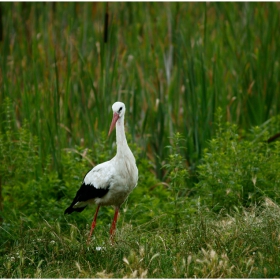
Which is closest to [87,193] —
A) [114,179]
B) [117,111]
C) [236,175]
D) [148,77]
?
[114,179]

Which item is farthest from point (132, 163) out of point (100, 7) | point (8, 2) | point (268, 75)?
point (100, 7)

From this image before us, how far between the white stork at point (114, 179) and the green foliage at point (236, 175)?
76 centimetres

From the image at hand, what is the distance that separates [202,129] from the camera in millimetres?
6855

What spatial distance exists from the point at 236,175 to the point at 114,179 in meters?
A: 1.18

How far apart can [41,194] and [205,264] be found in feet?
7.49

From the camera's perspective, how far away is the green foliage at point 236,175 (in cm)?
596

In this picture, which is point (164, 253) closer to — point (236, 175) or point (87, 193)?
point (87, 193)

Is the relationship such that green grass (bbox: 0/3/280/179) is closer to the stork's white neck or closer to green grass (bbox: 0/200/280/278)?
the stork's white neck

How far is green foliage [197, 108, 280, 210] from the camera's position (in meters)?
5.96

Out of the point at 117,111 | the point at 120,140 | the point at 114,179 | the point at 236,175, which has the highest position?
the point at 117,111

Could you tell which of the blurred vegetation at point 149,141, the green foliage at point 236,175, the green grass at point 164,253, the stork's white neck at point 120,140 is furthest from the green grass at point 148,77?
the green grass at point 164,253

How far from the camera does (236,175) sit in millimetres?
6035

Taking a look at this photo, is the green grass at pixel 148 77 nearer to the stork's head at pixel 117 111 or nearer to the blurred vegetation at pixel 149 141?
the blurred vegetation at pixel 149 141

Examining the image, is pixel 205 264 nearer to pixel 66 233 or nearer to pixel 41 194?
pixel 66 233
